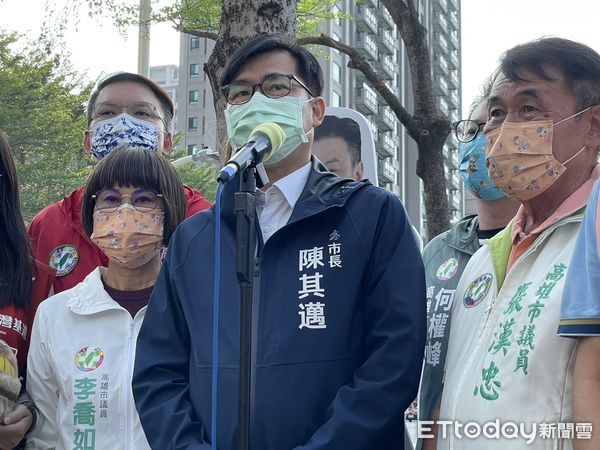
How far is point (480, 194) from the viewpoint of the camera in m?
3.89

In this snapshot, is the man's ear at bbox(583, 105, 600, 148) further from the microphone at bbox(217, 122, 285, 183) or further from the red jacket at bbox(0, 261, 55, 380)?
the red jacket at bbox(0, 261, 55, 380)

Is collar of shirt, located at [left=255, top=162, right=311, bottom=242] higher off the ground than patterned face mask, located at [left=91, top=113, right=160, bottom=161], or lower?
lower

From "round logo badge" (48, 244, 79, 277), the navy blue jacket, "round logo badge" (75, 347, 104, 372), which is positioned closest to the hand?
"round logo badge" (75, 347, 104, 372)

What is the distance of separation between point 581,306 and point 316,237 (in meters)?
0.96

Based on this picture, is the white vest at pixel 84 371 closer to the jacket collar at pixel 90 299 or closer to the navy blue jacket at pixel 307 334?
the jacket collar at pixel 90 299

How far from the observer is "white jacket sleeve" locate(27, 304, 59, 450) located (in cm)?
330

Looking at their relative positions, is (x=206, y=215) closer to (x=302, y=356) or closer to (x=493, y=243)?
(x=302, y=356)

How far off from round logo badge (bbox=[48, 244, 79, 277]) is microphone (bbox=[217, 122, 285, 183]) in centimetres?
166

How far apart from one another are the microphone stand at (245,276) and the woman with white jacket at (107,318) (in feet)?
3.41

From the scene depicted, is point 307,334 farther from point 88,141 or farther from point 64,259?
point 88,141

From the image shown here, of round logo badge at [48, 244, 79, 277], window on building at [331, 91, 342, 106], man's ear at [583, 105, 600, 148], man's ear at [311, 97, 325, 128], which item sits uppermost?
window on building at [331, 91, 342, 106]

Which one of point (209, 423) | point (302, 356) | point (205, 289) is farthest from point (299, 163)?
point (209, 423)

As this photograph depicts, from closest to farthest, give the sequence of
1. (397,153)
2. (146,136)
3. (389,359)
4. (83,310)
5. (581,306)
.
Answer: (581,306) → (389,359) → (83,310) → (146,136) → (397,153)

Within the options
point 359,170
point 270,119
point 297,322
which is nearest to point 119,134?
point 359,170
